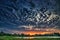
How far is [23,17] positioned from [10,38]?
1.40 ft

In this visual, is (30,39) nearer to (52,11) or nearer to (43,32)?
(43,32)

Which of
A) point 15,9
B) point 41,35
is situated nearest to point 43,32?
point 41,35

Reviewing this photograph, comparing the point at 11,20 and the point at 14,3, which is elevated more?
the point at 14,3

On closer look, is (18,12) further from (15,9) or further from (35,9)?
(35,9)

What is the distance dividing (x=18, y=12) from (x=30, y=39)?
508mm

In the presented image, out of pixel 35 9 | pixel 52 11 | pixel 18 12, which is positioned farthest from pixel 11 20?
pixel 52 11

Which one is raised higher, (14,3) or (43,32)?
(14,3)

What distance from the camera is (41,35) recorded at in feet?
11.3

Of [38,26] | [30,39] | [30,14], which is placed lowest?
[30,39]

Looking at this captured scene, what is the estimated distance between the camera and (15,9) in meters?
3.43

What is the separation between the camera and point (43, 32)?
11.3 ft

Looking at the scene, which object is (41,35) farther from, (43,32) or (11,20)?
(11,20)

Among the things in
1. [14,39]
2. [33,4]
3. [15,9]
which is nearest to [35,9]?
[33,4]

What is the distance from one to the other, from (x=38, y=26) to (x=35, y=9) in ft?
0.98
